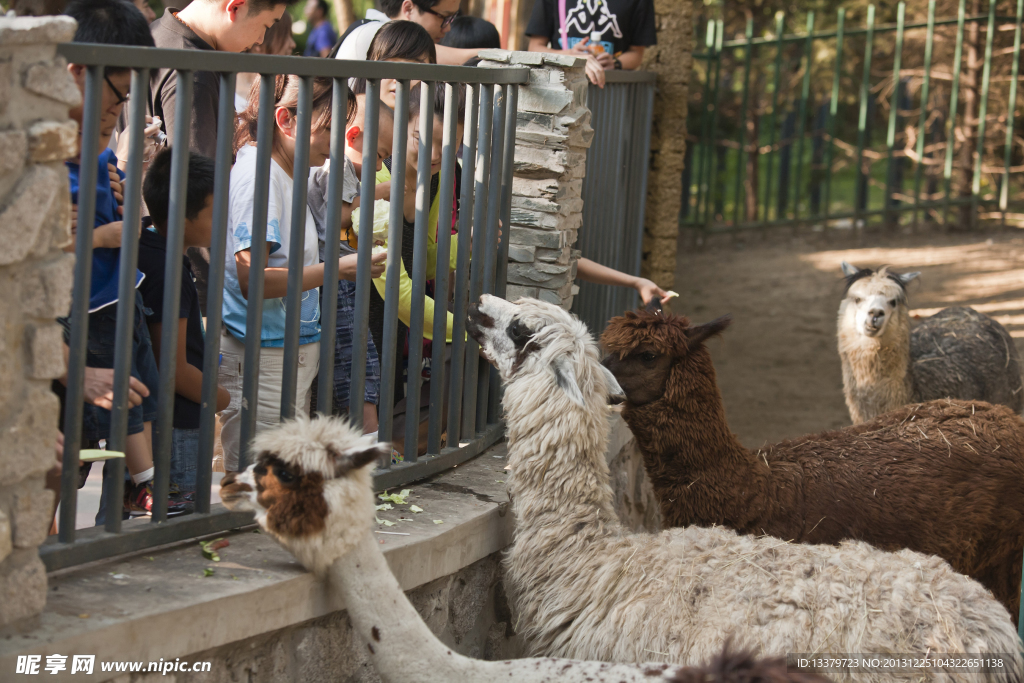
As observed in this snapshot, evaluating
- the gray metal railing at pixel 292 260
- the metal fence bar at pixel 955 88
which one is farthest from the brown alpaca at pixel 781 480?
the metal fence bar at pixel 955 88

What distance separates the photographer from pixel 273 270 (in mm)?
2779

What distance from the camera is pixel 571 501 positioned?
9.04 feet

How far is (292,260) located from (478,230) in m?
0.83

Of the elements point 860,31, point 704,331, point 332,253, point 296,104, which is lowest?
point 704,331

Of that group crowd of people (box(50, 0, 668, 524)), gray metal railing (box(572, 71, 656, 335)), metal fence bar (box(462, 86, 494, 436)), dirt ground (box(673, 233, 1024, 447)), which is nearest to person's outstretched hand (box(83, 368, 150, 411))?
crowd of people (box(50, 0, 668, 524))

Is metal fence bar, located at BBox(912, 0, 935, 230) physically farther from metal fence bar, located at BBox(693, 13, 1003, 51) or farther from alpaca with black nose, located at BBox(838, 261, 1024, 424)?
alpaca with black nose, located at BBox(838, 261, 1024, 424)

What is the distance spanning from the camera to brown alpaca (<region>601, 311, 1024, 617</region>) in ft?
10.1

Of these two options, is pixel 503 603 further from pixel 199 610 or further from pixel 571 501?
pixel 199 610

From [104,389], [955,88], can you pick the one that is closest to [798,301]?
[955,88]

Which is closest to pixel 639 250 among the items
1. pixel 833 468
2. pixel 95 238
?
pixel 833 468

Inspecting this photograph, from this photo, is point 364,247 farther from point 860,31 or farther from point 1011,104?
point 1011,104

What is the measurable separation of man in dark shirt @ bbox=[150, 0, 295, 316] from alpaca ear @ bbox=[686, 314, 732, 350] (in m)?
1.64

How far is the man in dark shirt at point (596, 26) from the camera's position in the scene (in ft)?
17.5

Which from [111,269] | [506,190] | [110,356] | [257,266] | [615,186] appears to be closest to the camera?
[257,266]
